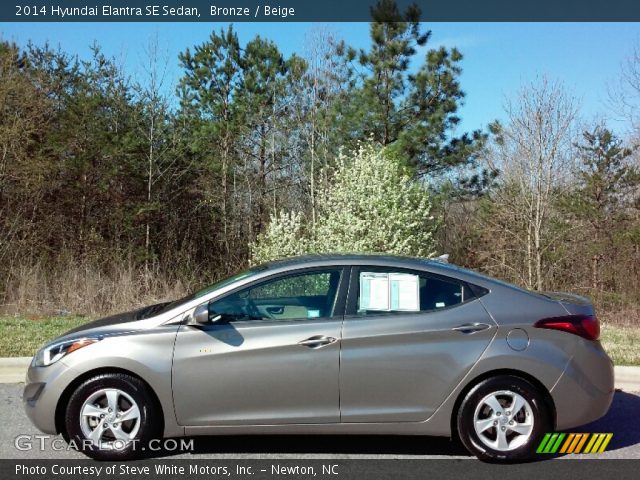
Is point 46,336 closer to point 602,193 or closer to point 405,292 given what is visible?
point 405,292

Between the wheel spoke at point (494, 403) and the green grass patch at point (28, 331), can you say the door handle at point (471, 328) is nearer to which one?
the wheel spoke at point (494, 403)

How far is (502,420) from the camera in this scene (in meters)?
4.50

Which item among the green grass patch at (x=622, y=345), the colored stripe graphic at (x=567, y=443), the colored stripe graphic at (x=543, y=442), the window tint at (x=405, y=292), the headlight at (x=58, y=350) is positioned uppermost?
the window tint at (x=405, y=292)

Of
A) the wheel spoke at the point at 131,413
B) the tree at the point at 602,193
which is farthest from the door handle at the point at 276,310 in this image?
the tree at the point at 602,193

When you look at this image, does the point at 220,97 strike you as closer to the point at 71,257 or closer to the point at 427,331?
the point at 71,257

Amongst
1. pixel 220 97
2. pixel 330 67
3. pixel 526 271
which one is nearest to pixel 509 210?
pixel 526 271

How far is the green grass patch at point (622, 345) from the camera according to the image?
7598mm

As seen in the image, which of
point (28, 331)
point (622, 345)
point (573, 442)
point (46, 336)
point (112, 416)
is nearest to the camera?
point (112, 416)

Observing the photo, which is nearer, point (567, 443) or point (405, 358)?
point (405, 358)

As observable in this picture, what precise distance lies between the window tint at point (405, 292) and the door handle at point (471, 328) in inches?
7.7

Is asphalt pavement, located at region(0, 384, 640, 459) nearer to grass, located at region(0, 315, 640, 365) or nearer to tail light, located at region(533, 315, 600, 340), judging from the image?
tail light, located at region(533, 315, 600, 340)

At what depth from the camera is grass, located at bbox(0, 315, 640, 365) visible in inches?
310

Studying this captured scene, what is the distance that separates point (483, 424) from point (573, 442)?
0.88 m

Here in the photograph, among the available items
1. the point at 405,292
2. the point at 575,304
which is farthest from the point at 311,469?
the point at 575,304
